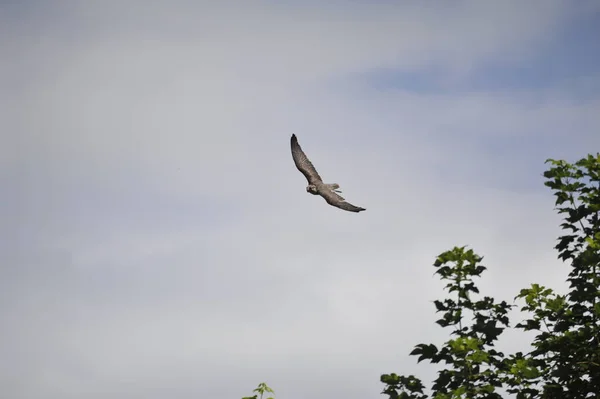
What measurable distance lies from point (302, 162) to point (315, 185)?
6.61 ft

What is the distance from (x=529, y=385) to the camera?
1311 centimetres

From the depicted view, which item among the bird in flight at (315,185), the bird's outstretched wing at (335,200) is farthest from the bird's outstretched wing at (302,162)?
the bird's outstretched wing at (335,200)

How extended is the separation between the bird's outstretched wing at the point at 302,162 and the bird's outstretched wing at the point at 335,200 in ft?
5.61

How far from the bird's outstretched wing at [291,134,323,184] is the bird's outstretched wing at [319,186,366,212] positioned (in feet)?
5.61

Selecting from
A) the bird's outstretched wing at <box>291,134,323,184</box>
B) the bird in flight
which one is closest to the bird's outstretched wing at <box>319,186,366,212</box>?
the bird in flight

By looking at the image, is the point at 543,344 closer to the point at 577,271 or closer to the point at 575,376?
the point at 575,376

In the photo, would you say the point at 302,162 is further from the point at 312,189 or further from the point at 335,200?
the point at 335,200

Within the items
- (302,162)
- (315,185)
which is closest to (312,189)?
(315,185)

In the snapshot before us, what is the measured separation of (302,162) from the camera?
3138cm

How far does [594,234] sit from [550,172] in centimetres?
143

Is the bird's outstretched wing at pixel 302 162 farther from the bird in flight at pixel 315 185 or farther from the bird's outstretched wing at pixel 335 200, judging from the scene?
the bird's outstretched wing at pixel 335 200

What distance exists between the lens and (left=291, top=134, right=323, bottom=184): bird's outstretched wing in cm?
3077

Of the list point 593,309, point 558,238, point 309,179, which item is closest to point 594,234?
point 558,238

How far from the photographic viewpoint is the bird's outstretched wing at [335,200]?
90.3ft
